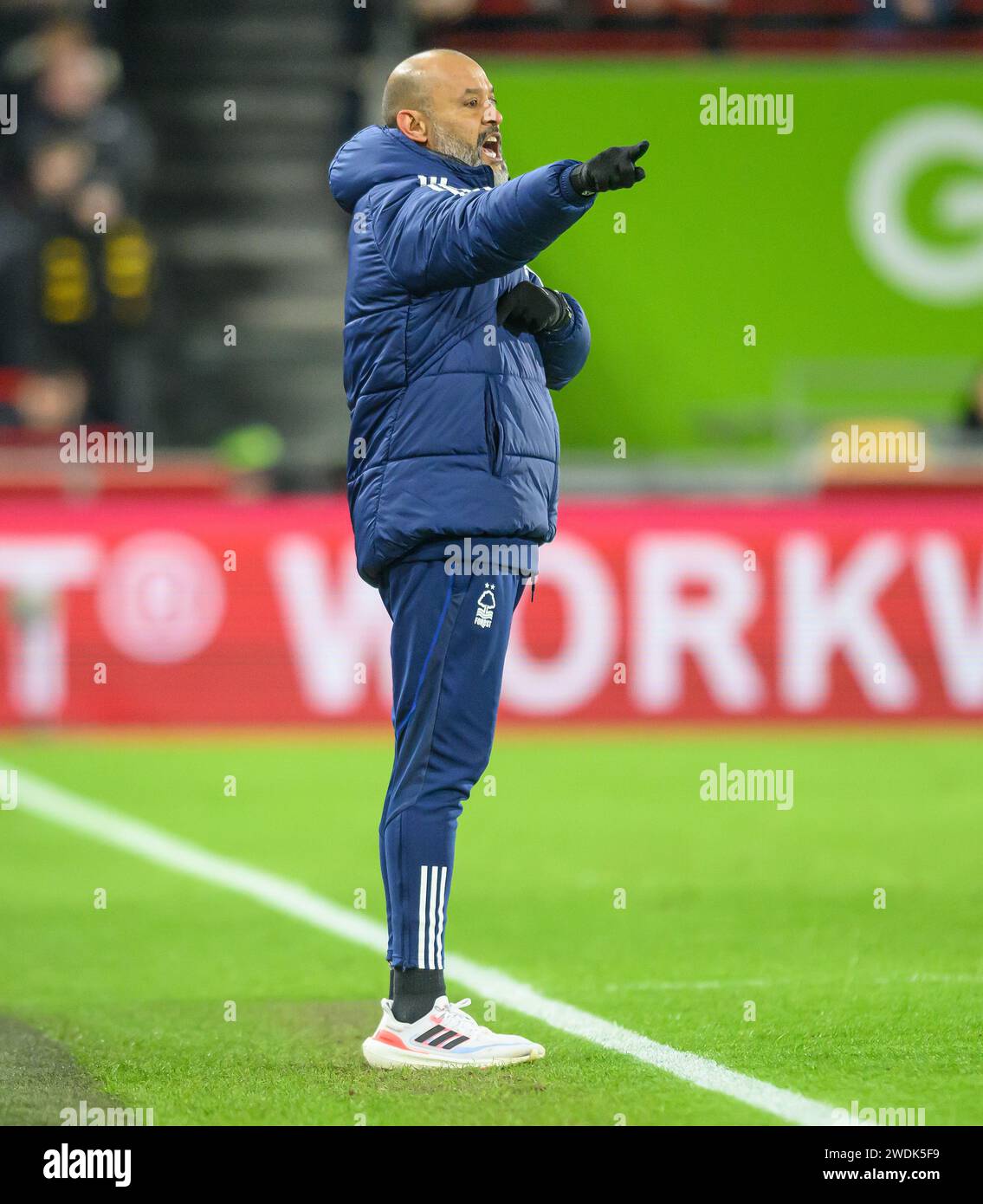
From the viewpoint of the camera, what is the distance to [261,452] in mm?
16094

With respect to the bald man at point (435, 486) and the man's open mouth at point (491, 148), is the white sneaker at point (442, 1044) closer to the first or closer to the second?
the bald man at point (435, 486)

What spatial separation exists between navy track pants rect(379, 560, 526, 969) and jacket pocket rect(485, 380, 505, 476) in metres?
0.26

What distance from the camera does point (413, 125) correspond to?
549 centimetres

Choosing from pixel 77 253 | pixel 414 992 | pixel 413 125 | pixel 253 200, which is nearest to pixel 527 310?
pixel 413 125

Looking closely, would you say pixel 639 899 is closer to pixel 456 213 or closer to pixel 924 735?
pixel 456 213

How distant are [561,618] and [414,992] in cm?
876

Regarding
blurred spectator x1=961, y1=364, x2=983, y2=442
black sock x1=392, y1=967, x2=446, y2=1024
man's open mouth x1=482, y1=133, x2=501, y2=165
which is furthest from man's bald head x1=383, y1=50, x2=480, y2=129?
blurred spectator x1=961, y1=364, x2=983, y2=442

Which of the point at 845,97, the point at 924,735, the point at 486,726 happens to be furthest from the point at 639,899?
the point at 845,97

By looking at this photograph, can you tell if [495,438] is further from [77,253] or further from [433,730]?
[77,253]

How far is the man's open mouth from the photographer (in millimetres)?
5520

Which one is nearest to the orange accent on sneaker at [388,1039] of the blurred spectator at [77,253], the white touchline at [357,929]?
the white touchline at [357,929]

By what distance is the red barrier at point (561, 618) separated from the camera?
46.4 ft

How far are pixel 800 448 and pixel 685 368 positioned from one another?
3.93ft

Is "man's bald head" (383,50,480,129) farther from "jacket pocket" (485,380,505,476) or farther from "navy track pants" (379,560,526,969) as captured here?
"navy track pants" (379,560,526,969)
